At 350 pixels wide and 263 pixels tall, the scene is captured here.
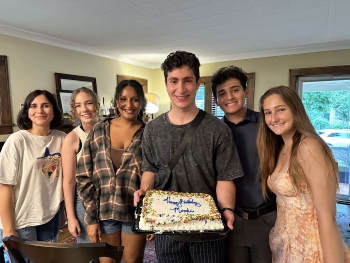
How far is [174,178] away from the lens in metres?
1.24

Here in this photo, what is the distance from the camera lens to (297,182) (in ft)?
3.84

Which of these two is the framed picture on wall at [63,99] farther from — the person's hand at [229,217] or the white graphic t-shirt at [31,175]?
the person's hand at [229,217]

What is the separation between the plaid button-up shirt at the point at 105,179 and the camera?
1.33 m

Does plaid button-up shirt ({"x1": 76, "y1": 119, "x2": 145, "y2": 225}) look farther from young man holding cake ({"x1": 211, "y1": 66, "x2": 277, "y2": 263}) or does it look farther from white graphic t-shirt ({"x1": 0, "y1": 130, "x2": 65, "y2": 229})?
young man holding cake ({"x1": 211, "y1": 66, "x2": 277, "y2": 263})

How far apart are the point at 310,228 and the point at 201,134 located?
0.71m

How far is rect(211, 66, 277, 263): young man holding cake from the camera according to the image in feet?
4.53

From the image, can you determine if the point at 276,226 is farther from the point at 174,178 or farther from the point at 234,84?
the point at 234,84

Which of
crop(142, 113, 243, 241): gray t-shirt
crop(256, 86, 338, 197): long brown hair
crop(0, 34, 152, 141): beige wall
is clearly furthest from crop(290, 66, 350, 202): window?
crop(142, 113, 243, 241): gray t-shirt

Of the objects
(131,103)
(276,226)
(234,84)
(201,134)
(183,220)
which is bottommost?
(276,226)

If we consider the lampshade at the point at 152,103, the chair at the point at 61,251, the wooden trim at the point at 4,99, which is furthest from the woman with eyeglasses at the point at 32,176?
the lampshade at the point at 152,103

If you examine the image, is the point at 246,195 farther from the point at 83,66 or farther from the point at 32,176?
the point at 83,66

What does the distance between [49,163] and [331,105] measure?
15.0 feet

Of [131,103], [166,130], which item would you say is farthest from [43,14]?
[166,130]

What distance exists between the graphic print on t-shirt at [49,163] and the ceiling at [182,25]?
1.61 m
